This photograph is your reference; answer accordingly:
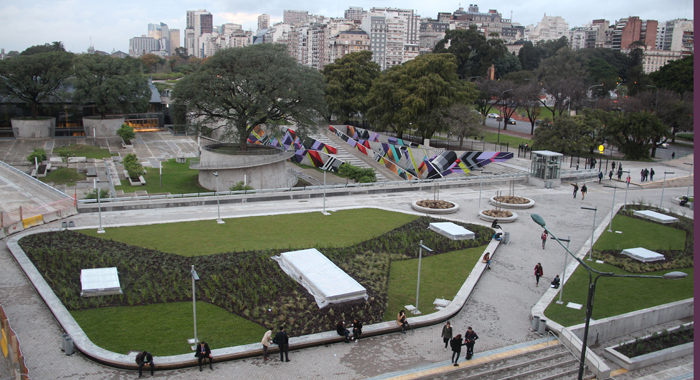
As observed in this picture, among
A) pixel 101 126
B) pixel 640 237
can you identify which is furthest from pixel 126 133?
pixel 640 237

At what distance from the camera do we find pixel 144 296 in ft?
65.9

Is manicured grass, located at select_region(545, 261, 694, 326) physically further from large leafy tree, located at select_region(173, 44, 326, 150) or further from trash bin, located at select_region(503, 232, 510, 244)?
large leafy tree, located at select_region(173, 44, 326, 150)

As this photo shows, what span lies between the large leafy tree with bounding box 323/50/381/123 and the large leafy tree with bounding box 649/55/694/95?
1719 inches

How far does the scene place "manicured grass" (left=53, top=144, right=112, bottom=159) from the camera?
196 feet

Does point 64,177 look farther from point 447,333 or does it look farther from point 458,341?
point 458,341

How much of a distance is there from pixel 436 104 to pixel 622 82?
87.1m

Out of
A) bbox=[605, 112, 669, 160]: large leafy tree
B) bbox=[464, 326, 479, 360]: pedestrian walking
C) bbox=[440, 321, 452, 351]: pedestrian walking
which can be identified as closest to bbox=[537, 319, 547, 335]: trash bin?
bbox=[464, 326, 479, 360]: pedestrian walking

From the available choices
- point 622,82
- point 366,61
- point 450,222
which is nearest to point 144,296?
point 450,222

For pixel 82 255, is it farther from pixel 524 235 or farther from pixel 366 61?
pixel 366 61

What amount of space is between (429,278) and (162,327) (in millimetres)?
11464

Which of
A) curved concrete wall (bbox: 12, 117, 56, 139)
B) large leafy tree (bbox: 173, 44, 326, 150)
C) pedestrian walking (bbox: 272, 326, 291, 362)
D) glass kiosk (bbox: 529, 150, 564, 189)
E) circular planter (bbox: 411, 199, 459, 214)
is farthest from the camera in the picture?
curved concrete wall (bbox: 12, 117, 56, 139)

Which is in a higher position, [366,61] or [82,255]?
[366,61]

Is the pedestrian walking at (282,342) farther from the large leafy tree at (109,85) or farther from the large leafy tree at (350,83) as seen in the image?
the large leafy tree at (109,85)

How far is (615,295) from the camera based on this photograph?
22.4m
